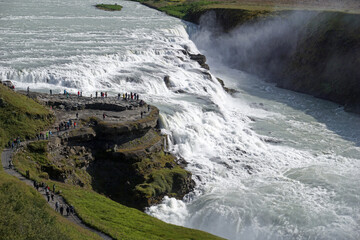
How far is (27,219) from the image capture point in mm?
18656

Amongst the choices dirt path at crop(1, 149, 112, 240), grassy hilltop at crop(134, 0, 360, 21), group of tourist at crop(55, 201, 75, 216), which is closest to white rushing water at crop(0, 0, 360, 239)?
dirt path at crop(1, 149, 112, 240)

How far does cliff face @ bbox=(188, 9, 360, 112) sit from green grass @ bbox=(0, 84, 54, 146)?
131 ft

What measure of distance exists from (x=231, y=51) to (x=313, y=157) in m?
45.6

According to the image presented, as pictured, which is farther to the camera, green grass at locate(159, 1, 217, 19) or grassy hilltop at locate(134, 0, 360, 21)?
green grass at locate(159, 1, 217, 19)

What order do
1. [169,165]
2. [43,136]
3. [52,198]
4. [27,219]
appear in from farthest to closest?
[169,165] → [43,136] → [52,198] → [27,219]

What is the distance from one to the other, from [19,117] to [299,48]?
4982cm

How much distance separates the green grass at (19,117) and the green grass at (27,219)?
6985mm

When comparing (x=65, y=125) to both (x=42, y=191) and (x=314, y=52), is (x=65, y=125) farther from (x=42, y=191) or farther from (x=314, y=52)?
(x=314, y=52)

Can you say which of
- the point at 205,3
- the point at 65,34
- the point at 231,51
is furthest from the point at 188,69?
the point at 205,3

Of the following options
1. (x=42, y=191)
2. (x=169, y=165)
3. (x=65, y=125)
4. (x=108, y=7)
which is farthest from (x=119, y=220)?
(x=108, y=7)

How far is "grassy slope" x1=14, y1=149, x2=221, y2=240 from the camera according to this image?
2520cm

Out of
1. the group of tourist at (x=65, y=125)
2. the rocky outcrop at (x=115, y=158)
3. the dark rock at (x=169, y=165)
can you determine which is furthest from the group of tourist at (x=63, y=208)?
the dark rock at (x=169, y=165)

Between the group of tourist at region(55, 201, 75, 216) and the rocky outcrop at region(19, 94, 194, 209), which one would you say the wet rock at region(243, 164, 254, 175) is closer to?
the rocky outcrop at region(19, 94, 194, 209)

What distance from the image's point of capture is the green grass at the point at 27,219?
17.4 meters
